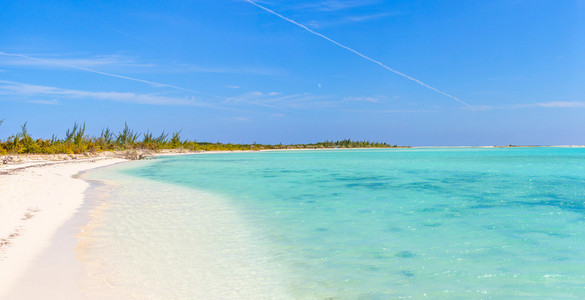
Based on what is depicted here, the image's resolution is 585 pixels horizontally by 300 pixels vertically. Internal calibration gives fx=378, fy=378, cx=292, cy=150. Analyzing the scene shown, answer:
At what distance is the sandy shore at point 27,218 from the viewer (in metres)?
4.59

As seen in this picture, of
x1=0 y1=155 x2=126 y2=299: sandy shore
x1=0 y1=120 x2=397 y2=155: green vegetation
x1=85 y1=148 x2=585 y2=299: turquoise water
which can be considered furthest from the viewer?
x1=0 y1=120 x2=397 y2=155: green vegetation

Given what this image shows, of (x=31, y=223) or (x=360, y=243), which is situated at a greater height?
(x=31, y=223)

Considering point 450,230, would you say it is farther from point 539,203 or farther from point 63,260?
point 63,260

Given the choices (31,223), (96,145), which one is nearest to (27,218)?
(31,223)

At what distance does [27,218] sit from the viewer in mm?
7297

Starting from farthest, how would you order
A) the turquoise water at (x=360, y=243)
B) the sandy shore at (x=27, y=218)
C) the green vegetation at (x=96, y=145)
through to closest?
the green vegetation at (x=96, y=145), the sandy shore at (x=27, y=218), the turquoise water at (x=360, y=243)

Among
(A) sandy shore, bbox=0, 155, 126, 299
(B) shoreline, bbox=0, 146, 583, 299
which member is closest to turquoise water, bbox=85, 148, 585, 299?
(B) shoreline, bbox=0, 146, 583, 299

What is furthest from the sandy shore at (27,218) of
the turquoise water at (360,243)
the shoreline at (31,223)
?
the turquoise water at (360,243)

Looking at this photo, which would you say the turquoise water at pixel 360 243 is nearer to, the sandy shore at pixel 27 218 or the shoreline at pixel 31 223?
the shoreline at pixel 31 223

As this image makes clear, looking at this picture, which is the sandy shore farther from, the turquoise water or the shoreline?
the turquoise water

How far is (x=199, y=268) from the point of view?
4.99 metres

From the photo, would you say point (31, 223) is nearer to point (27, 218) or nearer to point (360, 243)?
point (27, 218)

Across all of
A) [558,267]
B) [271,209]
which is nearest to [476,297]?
[558,267]

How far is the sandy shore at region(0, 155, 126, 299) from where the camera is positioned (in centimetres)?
459
